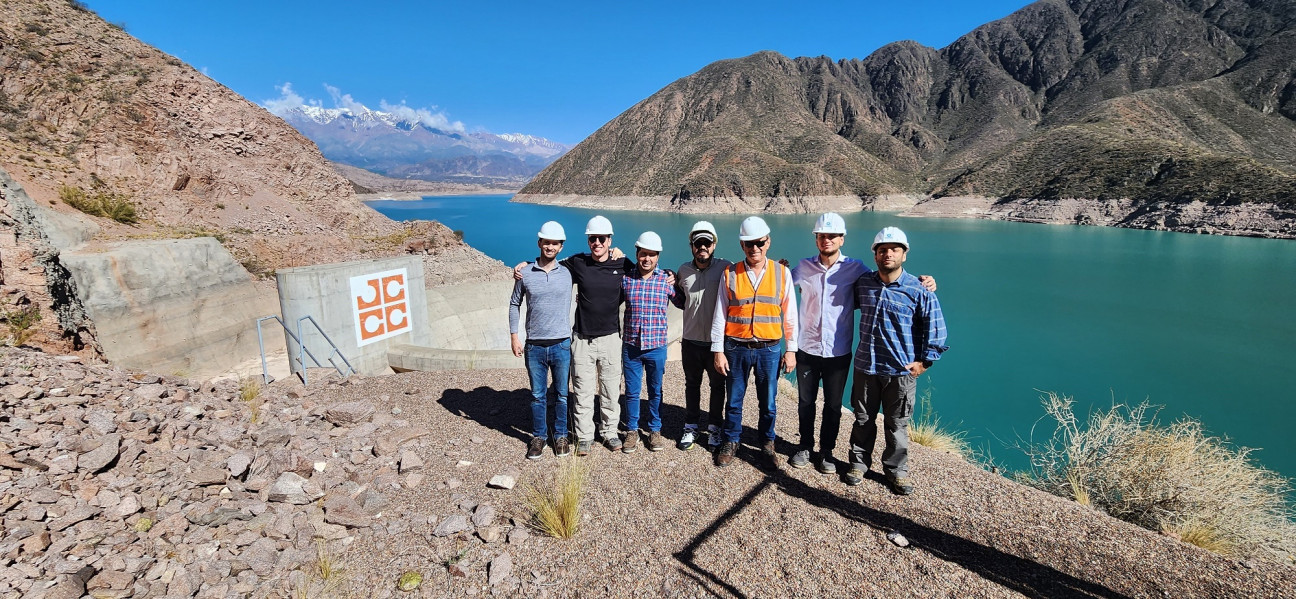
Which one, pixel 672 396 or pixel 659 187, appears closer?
pixel 672 396

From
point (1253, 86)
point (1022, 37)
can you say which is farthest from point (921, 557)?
point (1022, 37)

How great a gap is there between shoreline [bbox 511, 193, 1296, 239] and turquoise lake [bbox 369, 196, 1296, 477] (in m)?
2.77

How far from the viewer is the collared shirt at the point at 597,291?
3.82 meters

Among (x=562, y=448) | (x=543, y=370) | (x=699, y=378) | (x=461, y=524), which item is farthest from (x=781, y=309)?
(x=461, y=524)

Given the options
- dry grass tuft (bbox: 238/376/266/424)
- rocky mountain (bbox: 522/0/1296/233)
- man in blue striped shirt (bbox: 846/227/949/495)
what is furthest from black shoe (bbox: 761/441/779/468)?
rocky mountain (bbox: 522/0/1296/233)

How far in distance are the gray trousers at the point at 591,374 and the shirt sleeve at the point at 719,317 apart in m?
0.77

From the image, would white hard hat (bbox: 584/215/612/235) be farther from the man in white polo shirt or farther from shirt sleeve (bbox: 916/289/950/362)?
shirt sleeve (bbox: 916/289/950/362)

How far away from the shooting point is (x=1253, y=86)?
86.1 metres

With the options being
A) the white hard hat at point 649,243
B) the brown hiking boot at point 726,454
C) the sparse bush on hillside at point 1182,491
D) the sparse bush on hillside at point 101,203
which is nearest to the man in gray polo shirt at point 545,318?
the white hard hat at point 649,243

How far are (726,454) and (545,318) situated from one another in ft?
5.53

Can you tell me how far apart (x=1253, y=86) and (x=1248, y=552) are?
131 meters

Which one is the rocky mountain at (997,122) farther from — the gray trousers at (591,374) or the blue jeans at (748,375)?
the gray trousers at (591,374)

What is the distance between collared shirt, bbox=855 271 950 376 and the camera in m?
3.30

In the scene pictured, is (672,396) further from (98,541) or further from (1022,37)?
(1022,37)
